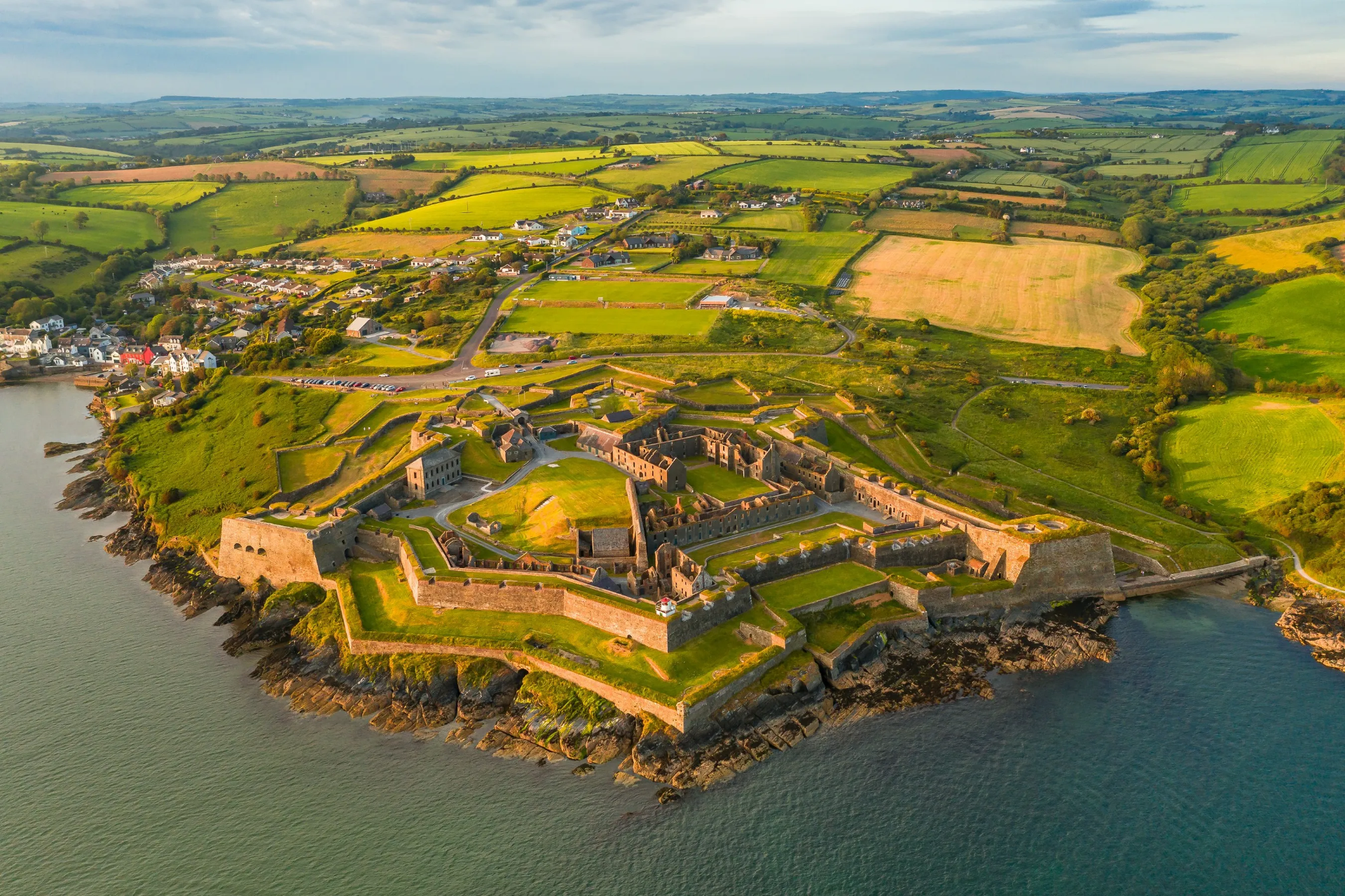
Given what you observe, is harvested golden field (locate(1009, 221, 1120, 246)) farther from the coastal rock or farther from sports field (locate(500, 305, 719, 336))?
the coastal rock

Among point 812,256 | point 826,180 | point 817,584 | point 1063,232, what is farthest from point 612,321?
point 826,180

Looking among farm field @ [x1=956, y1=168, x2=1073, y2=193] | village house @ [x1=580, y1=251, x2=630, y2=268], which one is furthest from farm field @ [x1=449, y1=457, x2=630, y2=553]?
farm field @ [x1=956, y1=168, x2=1073, y2=193]

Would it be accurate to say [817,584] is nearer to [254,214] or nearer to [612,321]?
[612,321]

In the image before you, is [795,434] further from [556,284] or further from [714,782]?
[556,284]

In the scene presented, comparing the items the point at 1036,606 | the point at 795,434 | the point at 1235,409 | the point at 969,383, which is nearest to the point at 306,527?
the point at 795,434

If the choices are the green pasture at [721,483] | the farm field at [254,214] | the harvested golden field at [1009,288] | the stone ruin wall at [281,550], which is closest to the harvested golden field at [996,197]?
the harvested golden field at [1009,288]

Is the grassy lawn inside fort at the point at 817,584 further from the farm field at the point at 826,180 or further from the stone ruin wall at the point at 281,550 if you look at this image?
the farm field at the point at 826,180

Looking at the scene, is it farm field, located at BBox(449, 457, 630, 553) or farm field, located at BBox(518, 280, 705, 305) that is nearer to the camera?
farm field, located at BBox(449, 457, 630, 553)
